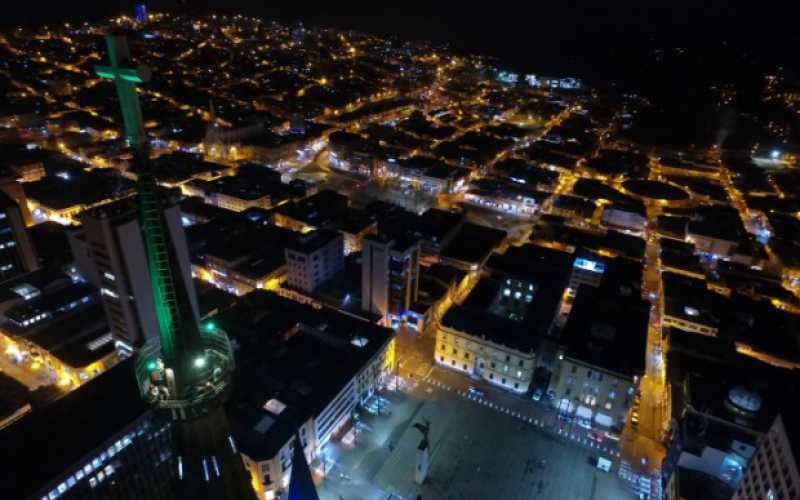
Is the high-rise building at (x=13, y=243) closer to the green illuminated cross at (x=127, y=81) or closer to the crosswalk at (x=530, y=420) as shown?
the crosswalk at (x=530, y=420)

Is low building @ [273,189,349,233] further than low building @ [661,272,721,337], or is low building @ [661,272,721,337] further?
low building @ [273,189,349,233]

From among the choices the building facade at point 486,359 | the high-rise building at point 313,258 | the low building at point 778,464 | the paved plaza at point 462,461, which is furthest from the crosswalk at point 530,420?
the high-rise building at point 313,258

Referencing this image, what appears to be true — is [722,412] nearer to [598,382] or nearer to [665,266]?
[598,382]

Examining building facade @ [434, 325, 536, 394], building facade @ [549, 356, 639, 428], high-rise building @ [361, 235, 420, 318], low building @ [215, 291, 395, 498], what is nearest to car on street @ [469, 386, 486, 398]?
building facade @ [434, 325, 536, 394]

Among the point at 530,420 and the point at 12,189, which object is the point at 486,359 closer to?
the point at 530,420

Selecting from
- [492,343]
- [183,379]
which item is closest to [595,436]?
[492,343]

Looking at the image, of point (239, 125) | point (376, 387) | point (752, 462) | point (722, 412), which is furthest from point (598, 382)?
point (239, 125)

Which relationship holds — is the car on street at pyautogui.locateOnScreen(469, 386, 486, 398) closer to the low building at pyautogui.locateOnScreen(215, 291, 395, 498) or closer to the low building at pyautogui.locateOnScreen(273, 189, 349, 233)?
the low building at pyautogui.locateOnScreen(215, 291, 395, 498)
